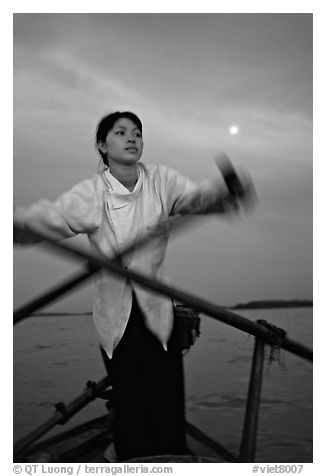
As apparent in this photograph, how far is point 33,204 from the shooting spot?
5.18 feet

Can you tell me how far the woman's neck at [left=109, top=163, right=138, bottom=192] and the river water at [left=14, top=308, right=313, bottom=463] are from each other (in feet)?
1.43

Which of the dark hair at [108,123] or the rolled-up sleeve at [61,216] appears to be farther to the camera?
the dark hair at [108,123]

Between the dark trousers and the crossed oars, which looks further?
the dark trousers

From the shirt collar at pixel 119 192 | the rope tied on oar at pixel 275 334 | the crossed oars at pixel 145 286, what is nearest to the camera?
the crossed oars at pixel 145 286

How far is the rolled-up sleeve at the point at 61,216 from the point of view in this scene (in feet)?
5.10

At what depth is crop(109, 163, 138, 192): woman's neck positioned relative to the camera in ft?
5.42

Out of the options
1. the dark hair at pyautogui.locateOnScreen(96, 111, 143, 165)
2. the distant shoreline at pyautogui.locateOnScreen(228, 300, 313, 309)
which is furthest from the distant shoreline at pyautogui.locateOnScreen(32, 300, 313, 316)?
the dark hair at pyautogui.locateOnScreen(96, 111, 143, 165)

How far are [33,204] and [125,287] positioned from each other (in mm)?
372

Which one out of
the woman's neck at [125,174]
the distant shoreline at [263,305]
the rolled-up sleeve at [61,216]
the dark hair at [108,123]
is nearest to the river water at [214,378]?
the distant shoreline at [263,305]

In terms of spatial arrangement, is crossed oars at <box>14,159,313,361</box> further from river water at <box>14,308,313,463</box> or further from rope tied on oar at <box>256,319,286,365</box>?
river water at <box>14,308,313,463</box>

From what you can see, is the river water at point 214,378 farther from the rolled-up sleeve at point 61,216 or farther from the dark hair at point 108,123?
the dark hair at point 108,123
